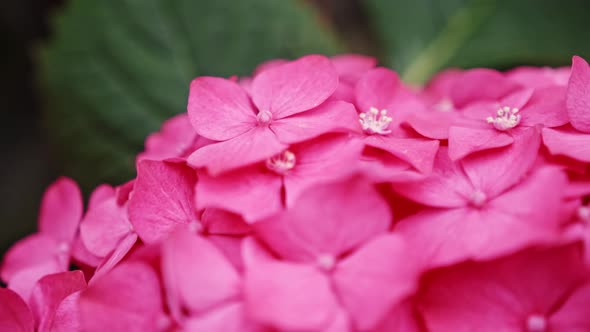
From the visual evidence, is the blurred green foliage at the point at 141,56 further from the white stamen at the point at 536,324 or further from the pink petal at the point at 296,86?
the white stamen at the point at 536,324

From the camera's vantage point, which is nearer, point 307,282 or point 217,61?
point 307,282

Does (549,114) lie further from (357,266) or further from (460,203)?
(357,266)

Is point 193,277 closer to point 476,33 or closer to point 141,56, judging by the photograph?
point 141,56

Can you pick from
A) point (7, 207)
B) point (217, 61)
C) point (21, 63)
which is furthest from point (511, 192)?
point (21, 63)

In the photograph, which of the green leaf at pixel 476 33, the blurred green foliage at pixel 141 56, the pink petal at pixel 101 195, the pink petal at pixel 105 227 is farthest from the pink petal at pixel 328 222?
the green leaf at pixel 476 33

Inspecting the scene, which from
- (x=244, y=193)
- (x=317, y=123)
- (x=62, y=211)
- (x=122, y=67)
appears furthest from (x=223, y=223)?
(x=122, y=67)

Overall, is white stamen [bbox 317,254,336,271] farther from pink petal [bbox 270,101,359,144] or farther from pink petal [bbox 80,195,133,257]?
pink petal [bbox 80,195,133,257]
